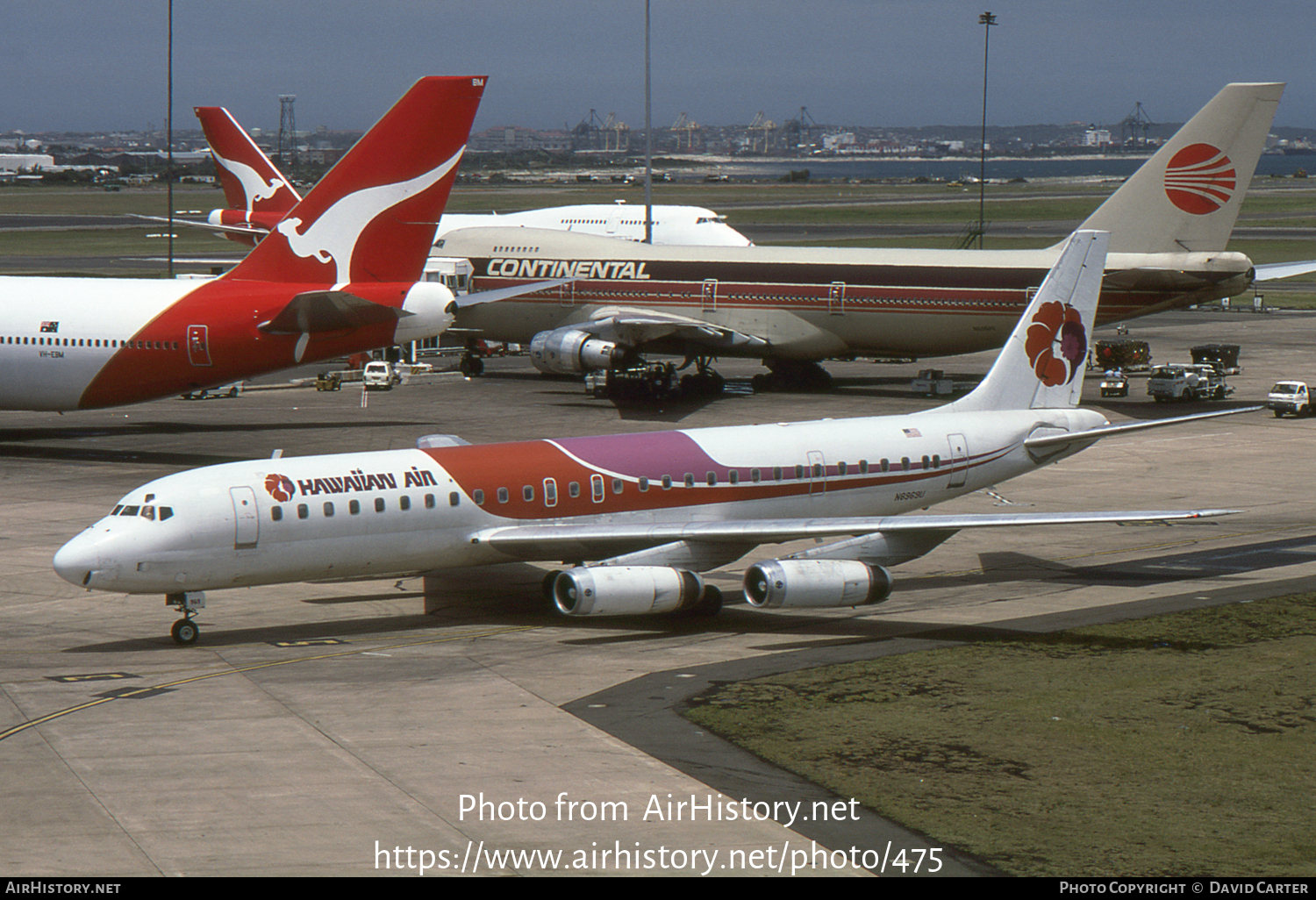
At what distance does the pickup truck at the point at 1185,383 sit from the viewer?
66.8 m

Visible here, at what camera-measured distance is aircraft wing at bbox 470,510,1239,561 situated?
106ft

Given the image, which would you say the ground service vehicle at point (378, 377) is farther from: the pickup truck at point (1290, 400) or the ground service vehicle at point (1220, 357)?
the pickup truck at point (1290, 400)

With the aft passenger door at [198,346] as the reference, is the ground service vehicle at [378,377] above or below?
below

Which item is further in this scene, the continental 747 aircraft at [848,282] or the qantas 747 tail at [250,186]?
the qantas 747 tail at [250,186]

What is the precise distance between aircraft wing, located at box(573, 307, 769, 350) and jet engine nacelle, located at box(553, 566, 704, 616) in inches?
1453

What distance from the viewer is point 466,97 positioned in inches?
1998

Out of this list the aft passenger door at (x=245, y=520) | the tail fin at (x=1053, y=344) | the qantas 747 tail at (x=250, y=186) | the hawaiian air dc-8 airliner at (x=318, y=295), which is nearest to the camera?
the aft passenger door at (x=245, y=520)

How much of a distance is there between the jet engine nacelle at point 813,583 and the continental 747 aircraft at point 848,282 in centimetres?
3251

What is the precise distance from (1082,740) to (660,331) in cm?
4526

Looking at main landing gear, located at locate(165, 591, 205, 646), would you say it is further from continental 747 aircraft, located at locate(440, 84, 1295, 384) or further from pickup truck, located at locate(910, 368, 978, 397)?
pickup truck, located at locate(910, 368, 978, 397)

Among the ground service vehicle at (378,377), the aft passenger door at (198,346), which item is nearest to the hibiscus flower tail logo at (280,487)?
the aft passenger door at (198,346)

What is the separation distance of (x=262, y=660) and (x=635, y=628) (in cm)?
806

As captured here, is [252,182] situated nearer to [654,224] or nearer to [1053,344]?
[654,224]
